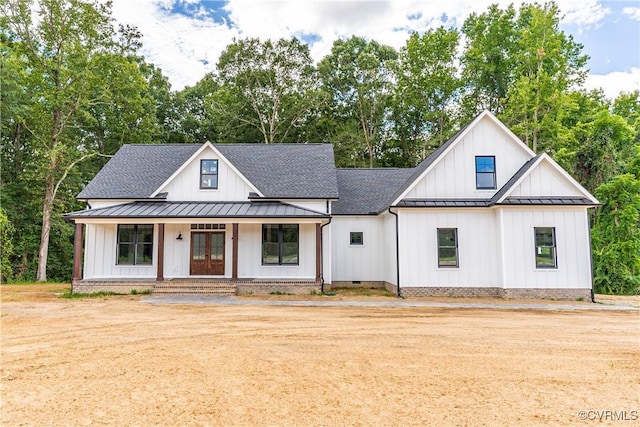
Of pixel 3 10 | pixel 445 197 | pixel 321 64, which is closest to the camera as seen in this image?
pixel 445 197

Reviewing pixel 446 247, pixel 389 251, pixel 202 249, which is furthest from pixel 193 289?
pixel 446 247

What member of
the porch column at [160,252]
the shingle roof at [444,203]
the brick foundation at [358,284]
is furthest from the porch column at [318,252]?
the porch column at [160,252]

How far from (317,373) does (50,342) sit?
18.6ft

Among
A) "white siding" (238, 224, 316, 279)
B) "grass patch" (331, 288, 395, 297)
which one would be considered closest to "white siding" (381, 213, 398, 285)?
"grass patch" (331, 288, 395, 297)

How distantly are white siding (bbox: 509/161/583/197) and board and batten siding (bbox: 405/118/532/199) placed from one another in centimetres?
76

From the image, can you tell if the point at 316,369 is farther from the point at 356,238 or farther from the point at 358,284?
the point at 356,238

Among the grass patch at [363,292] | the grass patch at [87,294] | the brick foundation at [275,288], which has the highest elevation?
the brick foundation at [275,288]

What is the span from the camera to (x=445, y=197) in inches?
555

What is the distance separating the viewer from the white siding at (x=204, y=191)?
16.1 m

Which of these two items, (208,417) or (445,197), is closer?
(208,417)

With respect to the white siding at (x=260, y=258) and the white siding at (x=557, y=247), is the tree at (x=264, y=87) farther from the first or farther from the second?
the white siding at (x=557, y=247)

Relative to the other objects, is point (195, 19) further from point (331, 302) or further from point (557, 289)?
point (557, 289)

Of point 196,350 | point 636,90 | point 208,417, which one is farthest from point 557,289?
point 636,90

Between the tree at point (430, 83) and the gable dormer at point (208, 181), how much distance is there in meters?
19.6
